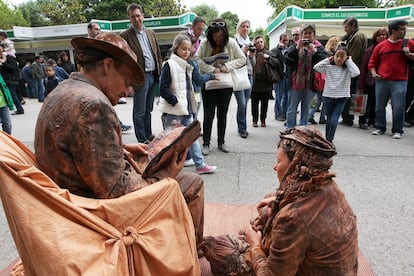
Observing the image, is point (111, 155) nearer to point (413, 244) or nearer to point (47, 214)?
point (47, 214)

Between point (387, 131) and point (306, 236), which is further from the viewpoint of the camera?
point (387, 131)

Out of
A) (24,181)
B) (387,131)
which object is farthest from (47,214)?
(387,131)

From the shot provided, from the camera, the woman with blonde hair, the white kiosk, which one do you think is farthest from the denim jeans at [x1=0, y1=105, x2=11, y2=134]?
the white kiosk

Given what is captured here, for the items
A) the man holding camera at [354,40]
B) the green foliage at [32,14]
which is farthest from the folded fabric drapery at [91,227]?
the green foliage at [32,14]

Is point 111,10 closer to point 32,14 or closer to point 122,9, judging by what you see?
point 122,9

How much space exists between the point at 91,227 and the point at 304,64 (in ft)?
15.1

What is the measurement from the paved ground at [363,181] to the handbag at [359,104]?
393 mm

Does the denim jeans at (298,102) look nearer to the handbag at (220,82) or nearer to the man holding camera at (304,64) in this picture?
the man holding camera at (304,64)

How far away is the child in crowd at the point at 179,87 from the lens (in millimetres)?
3947

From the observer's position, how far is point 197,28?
4848mm

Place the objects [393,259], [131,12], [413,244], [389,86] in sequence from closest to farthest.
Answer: [393,259], [413,244], [131,12], [389,86]

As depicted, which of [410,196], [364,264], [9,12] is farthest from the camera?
[9,12]

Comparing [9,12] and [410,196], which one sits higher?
[9,12]

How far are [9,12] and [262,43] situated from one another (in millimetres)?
32747
